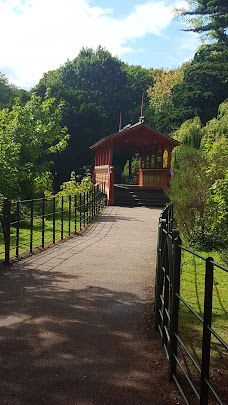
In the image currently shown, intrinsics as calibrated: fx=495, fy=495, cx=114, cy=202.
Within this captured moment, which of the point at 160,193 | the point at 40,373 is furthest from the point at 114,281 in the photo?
the point at 160,193

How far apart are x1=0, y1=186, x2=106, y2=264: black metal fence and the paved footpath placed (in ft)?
2.70

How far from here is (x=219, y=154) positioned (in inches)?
559

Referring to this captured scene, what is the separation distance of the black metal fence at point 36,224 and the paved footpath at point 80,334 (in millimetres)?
824

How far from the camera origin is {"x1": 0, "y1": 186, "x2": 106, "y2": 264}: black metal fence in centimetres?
1028

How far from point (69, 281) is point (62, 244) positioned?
4716mm

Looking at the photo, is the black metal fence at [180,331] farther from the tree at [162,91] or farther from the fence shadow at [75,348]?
the tree at [162,91]

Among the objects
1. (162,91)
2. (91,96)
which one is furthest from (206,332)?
(162,91)

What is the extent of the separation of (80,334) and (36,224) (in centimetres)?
1398

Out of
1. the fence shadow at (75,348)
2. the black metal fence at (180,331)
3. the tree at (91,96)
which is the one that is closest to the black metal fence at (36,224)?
the fence shadow at (75,348)

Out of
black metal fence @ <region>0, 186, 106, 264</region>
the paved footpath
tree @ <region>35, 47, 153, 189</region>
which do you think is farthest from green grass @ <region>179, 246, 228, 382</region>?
tree @ <region>35, 47, 153, 189</region>

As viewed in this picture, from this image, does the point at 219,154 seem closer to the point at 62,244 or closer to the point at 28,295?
the point at 62,244

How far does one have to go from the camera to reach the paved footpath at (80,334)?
4020 mm

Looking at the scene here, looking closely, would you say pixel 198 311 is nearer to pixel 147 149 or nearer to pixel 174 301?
pixel 174 301

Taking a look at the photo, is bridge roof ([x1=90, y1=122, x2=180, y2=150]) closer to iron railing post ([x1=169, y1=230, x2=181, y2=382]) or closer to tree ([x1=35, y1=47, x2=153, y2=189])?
tree ([x1=35, y1=47, x2=153, y2=189])
